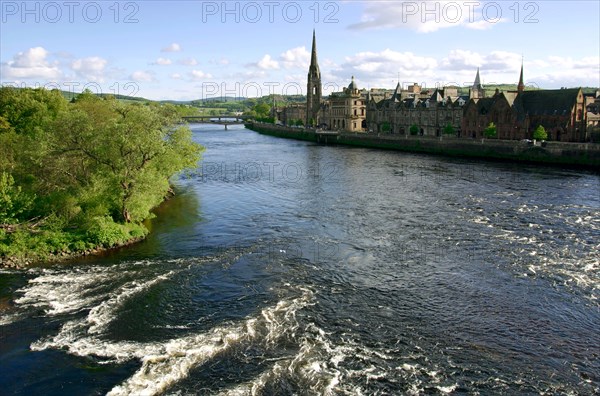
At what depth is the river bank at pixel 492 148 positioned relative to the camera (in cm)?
7175

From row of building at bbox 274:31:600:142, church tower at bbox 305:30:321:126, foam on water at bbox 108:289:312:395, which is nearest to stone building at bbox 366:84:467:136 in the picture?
row of building at bbox 274:31:600:142

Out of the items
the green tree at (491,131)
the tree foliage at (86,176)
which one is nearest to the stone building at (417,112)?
the green tree at (491,131)

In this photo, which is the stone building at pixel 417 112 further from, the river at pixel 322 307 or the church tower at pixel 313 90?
the river at pixel 322 307

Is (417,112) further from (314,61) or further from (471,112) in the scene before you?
(314,61)

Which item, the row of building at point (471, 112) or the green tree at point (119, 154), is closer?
the green tree at point (119, 154)

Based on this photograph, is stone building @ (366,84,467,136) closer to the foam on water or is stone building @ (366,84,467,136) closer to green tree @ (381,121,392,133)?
green tree @ (381,121,392,133)

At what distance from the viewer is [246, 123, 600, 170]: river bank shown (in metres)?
71.8

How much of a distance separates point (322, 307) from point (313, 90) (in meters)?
160

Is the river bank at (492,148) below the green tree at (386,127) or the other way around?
below

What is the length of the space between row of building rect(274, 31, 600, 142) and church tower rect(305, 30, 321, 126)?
10.7m

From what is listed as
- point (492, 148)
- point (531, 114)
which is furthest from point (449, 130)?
point (492, 148)

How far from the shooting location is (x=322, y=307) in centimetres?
2478

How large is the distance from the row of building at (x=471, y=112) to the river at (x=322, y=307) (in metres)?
45.7

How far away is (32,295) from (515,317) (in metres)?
23.9
